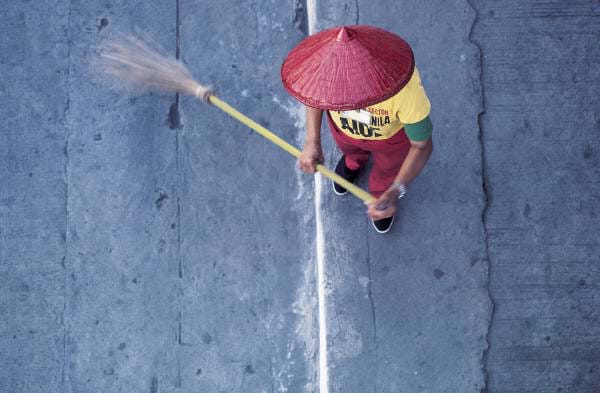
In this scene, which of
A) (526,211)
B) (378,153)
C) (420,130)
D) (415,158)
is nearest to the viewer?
(420,130)

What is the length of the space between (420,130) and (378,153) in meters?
0.61

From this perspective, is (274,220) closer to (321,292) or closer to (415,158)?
(321,292)

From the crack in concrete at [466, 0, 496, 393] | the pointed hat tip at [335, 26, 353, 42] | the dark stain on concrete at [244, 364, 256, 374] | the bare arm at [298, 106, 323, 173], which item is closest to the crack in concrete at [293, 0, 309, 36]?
the crack in concrete at [466, 0, 496, 393]

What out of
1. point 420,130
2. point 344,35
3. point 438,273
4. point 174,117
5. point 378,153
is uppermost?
point 344,35

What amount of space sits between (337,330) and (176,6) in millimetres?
2252

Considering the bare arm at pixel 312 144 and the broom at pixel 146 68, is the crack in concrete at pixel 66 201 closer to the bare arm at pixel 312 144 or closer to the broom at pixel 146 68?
the broom at pixel 146 68

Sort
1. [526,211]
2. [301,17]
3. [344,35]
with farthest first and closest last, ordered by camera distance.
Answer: [301,17]
[526,211]
[344,35]

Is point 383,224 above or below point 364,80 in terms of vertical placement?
below

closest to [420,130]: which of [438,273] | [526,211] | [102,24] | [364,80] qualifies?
[364,80]

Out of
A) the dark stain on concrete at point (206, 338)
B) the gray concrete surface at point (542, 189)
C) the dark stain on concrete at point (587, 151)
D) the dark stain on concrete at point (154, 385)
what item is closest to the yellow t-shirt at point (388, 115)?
the gray concrete surface at point (542, 189)

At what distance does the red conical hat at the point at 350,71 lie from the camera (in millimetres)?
1985

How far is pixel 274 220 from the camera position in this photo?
3467mm

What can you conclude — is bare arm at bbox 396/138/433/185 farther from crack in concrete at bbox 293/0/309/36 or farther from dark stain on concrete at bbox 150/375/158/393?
dark stain on concrete at bbox 150/375/158/393

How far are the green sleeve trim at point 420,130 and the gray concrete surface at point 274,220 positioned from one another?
46.2 inches
